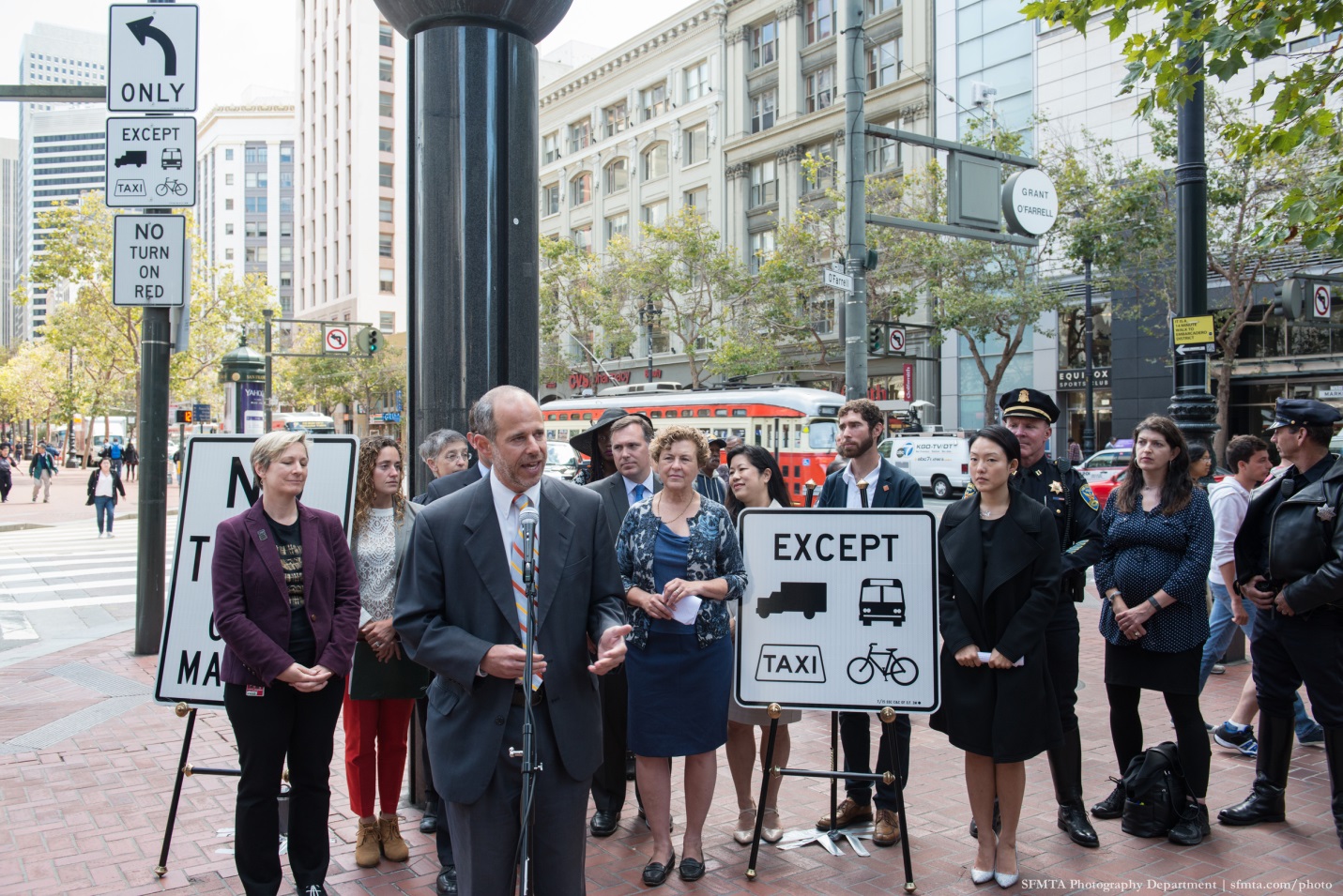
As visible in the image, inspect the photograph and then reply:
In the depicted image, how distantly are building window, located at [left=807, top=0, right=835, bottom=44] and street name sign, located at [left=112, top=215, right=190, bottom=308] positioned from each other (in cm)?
3732

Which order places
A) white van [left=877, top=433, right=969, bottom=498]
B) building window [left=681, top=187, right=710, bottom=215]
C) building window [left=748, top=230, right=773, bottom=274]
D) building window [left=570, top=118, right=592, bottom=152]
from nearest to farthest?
white van [left=877, top=433, right=969, bottom=498] < building window [left=748, top=230, right=773, bottom=274] < building window [left=681, top=187, right=710, bottom=215] < building window [left=570, top=118, right=592, bottom=152]

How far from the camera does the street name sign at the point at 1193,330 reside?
8.59 m

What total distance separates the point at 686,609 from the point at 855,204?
32.9 ft

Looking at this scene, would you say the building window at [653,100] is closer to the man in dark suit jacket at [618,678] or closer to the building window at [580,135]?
the building window at [580,135]

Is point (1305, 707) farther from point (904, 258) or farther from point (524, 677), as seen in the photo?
point (904, 258)

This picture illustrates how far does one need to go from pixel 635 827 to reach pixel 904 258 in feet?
95.9

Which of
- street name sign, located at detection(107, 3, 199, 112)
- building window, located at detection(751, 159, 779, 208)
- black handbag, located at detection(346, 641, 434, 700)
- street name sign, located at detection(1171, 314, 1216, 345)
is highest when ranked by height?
building window, located at detection(751, 159, 779, 208)

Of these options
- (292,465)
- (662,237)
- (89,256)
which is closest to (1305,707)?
(292,465)

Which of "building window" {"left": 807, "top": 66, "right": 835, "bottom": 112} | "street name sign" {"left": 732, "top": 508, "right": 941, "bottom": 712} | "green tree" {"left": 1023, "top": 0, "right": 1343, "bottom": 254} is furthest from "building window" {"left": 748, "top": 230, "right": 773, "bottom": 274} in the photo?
"street name sign" {"left": 732, "top": 508, "right": 941, "bottom": 712}

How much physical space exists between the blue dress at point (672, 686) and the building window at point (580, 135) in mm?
54759

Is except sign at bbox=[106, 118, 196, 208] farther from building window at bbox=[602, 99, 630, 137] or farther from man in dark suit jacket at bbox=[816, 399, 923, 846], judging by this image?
building window at bbox=[602, 99, 630, 137]

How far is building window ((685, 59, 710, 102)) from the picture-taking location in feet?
158

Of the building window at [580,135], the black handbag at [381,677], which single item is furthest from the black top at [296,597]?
the building window at [580,135]

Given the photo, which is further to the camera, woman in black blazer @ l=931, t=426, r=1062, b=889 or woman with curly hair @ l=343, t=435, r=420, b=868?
woman with curly hair @ l=343, t=435, r=420, b=868
